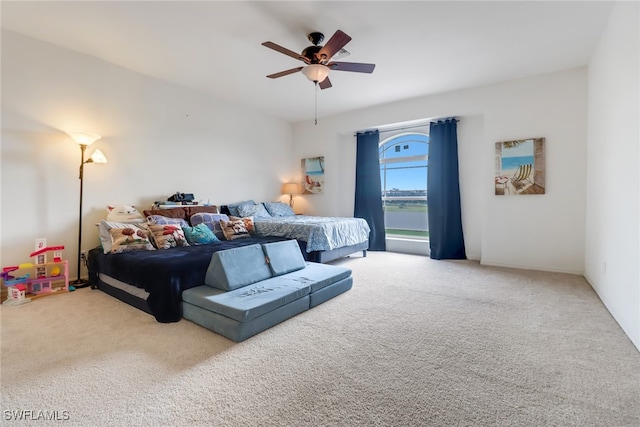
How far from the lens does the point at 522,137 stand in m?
4.32

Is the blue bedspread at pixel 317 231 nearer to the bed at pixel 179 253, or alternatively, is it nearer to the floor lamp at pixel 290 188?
the bed at pixel 179 253

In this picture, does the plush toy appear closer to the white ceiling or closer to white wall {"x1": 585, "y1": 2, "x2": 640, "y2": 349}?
the white ceiling

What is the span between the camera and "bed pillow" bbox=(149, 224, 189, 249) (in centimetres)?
345

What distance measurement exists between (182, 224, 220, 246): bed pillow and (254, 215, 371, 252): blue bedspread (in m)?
0.92

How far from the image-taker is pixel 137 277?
2.68 m

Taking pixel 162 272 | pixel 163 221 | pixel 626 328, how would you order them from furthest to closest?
pixel 163 221 < pixel 162 272 < pixel 626 328

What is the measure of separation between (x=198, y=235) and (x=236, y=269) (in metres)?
1.40

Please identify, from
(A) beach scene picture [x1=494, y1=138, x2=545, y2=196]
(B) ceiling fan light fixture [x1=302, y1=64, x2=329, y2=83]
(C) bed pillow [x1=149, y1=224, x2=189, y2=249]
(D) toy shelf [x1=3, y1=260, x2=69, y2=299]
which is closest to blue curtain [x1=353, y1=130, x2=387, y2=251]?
(A) beach scene picture [x1=494, y1=138, x2=545, y2=196]

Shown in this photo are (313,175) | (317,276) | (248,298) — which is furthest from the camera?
(313,175)

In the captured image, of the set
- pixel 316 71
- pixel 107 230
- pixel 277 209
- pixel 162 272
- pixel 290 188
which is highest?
pixel 316 71

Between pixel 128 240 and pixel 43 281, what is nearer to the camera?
pixel 43 281

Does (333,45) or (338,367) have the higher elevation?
(333,45)

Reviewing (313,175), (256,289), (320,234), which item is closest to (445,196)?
(320,234)

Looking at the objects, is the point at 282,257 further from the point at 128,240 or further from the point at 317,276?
the point at 128,240
